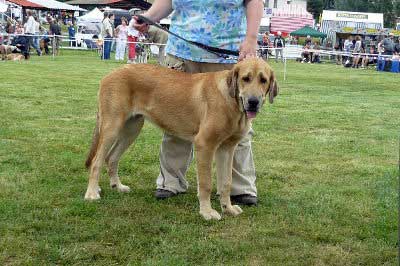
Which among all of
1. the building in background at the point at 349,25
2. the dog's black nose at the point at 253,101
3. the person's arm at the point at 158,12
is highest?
the building in background at the point at 349,25

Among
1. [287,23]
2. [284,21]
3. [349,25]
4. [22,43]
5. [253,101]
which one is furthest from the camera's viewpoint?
[284,21]

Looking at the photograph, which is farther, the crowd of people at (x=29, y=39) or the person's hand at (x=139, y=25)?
the crowd of people at (x=29, y=39)

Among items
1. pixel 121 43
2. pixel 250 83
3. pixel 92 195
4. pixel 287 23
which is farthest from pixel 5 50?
pixel 287 23

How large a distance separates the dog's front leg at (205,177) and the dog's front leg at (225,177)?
182 mm

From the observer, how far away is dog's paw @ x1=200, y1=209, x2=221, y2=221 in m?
4.64

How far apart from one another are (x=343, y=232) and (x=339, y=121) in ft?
20.5

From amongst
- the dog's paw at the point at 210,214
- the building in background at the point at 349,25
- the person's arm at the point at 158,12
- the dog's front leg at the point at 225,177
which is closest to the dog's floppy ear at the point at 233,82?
the dog's front leg at the point at 225,177

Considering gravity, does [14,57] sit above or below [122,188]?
above

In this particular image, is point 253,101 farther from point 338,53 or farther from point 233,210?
point 338,53

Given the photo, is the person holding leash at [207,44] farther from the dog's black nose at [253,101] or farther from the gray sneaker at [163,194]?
the dog's black nose at [253,101]

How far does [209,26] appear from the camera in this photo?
5023 millimetres

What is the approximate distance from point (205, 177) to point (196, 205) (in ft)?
1.40

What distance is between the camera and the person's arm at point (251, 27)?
4742 millimetres

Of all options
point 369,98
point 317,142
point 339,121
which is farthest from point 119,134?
point 369,98
